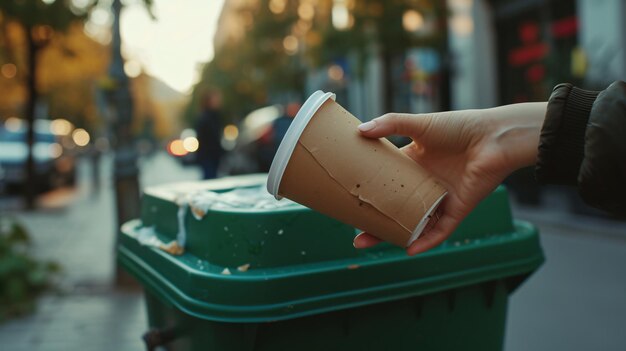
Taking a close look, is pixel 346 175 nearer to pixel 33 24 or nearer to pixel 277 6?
pixel 33 24

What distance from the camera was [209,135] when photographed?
11.1m

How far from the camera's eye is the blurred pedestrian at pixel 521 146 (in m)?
1.38

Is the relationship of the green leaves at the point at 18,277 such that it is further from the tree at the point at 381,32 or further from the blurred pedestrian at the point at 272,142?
the tree at the point at 381,32

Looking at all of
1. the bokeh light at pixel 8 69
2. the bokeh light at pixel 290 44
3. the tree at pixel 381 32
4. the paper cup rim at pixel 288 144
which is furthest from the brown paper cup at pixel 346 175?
the bokeh light at pixel 290 44

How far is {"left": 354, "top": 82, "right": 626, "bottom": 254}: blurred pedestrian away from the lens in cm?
138

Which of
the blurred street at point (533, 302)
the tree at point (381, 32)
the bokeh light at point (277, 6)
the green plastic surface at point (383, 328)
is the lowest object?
the blurred street at point (533, 302)

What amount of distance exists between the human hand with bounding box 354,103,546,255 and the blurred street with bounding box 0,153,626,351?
2.52 m

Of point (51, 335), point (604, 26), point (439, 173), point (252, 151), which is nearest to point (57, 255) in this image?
point (51, 335)

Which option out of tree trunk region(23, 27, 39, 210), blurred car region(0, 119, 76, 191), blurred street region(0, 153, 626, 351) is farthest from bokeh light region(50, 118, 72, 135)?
blurred street region(0, 153, 626, 351)

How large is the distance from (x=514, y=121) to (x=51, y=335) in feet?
12.3

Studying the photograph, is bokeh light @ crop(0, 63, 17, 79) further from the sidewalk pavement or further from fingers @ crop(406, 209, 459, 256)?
fingers @ crop(406, 209, 459, 256)

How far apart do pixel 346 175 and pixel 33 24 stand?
7534 mm

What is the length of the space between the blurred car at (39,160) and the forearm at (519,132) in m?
12.9

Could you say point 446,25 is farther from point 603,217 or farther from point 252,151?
point 603,217
